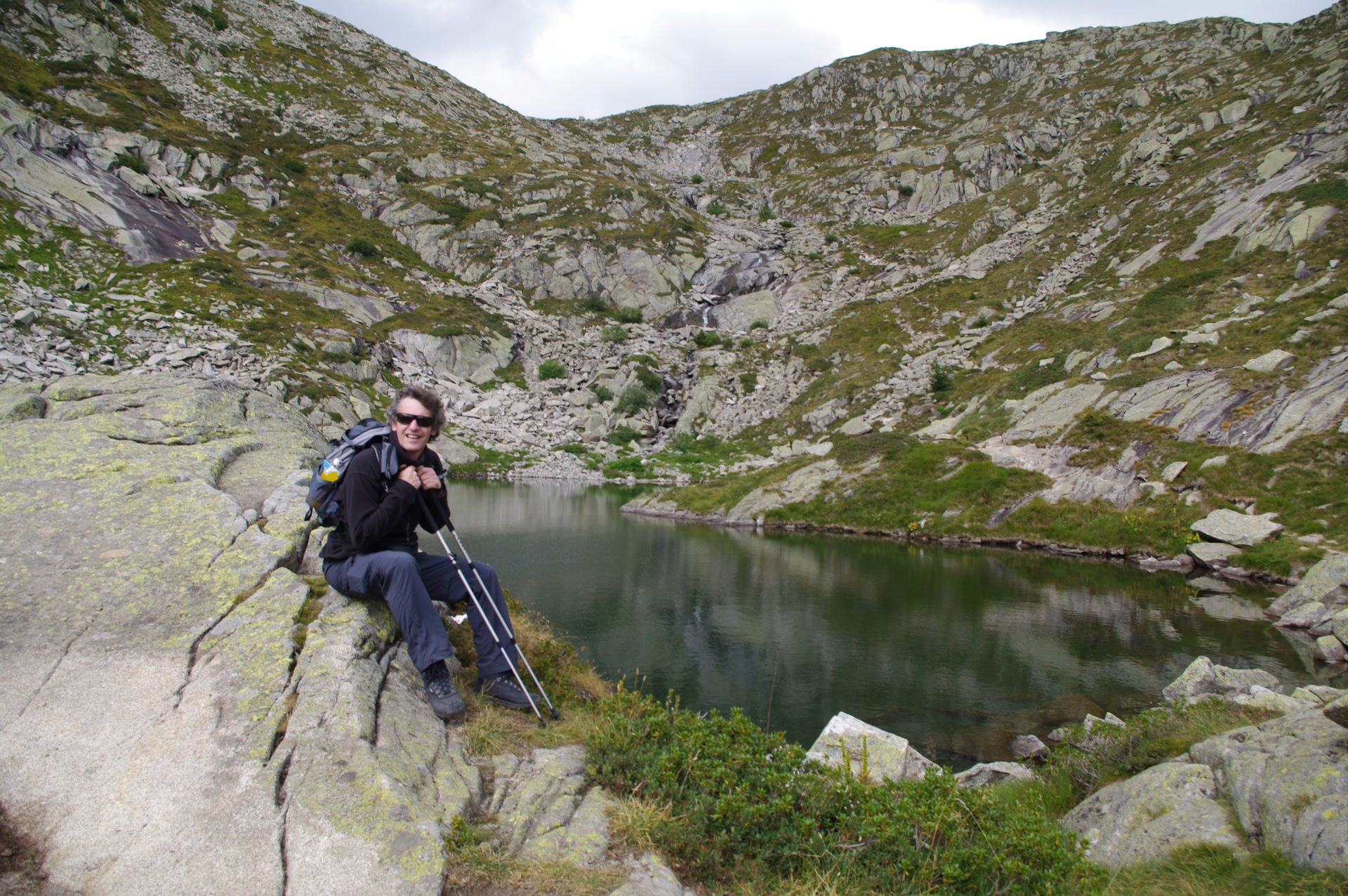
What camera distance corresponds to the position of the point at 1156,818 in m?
7.20

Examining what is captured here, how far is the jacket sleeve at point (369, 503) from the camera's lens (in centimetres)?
641

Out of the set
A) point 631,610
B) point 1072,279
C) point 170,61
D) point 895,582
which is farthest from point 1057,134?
point 170,61

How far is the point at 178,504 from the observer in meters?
7.59

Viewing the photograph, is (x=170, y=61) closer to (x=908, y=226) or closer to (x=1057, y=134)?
(x=908, y=226)

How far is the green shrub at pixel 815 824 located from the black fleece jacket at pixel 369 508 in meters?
3.10

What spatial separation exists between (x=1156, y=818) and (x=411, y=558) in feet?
29.6

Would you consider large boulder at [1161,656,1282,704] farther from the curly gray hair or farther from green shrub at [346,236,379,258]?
green shrub at [346,236,379,258]

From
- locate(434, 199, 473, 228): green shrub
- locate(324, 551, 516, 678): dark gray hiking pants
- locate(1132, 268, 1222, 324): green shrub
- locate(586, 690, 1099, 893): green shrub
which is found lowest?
locate(586, 690, 1099, 893): green shrub

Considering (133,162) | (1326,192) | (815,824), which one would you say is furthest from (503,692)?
(133,162)

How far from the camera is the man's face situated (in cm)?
690

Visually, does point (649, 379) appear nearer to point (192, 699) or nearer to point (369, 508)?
point (369, 508)

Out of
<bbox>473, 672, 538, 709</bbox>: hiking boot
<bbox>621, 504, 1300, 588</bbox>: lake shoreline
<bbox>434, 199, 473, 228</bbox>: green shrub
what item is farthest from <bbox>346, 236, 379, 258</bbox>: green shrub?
<bbox>473, 672, 538, 709</bbox>: hiking boot

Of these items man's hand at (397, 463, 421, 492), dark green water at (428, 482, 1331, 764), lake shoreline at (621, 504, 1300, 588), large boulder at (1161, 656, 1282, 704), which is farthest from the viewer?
lake shoreline at (621, 504, 1300, 588)

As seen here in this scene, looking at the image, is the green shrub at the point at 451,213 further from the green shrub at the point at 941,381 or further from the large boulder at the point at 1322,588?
the large boulder at the point at 1322,588
